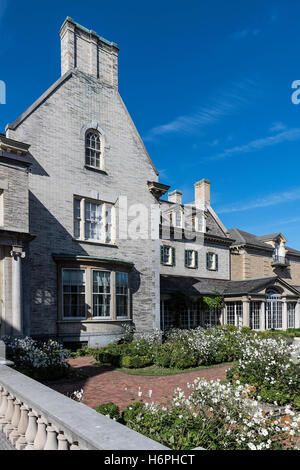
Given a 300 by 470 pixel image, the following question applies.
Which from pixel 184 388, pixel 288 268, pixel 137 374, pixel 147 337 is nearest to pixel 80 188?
pixel 147 337

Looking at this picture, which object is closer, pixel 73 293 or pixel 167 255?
pixel 73 293

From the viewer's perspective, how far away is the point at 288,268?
131 feet

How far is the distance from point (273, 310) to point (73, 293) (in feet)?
67.1

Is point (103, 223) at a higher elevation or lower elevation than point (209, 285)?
higher

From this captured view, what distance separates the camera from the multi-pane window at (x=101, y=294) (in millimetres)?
18188

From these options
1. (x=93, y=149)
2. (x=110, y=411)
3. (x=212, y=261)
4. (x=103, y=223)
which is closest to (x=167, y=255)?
(x=212, y=261)

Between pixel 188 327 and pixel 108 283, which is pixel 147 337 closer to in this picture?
pixel 108 283

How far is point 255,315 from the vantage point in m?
29.8

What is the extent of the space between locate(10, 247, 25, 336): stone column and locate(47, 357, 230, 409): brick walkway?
9.54 feet

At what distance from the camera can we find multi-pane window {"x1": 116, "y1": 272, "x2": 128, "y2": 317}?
63.2 ft

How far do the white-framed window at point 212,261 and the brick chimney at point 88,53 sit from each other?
55.7 feet

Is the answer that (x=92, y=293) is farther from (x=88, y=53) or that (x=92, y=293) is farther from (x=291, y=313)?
(x=291, y=313)

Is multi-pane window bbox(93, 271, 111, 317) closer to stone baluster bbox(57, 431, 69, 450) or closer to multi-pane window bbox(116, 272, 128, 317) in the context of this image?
multi-pane window bbox(116, 272, 128, 317)
